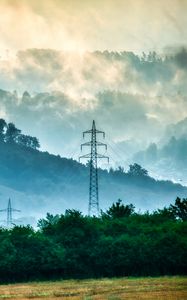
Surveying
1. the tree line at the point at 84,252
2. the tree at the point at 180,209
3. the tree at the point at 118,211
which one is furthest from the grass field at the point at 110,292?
the tree at the point at 180,209

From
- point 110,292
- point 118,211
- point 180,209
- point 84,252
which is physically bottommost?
point 110,292

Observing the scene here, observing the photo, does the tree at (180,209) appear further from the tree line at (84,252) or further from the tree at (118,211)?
the tree line at (84,252)

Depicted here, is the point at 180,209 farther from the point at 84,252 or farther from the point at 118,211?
the point at 84,252

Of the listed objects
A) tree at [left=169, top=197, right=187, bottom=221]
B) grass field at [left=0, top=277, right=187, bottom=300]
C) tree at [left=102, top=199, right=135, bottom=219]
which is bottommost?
grass field at [left=0, top=277, right=187, bottom=300]

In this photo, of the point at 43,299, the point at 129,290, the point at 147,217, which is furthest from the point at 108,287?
the point at 147,217

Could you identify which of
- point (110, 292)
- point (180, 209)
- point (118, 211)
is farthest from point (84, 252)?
point (180, 209)

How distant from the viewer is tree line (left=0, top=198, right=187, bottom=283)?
104 meters

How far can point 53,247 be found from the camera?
350 feet

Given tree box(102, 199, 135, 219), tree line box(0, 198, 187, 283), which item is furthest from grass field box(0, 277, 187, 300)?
tree box(102, 199, 135, 219)

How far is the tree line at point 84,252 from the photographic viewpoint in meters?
104

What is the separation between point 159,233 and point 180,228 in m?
5.95

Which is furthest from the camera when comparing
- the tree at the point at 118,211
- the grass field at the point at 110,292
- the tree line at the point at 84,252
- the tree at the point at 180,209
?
the tree at the point at 180,209

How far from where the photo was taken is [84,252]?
10862cm

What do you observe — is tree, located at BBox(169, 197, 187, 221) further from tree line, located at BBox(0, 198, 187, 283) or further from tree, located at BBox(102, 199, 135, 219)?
tree line, located at BBox(0, 198, 187, 283)
